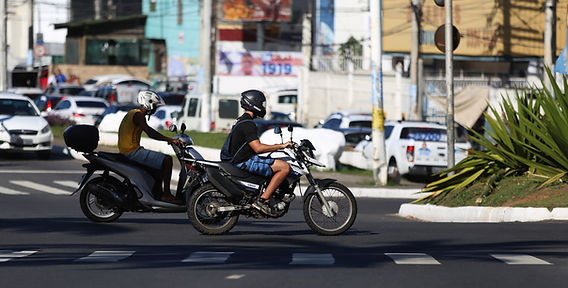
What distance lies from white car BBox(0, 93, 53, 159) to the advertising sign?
45.2 m

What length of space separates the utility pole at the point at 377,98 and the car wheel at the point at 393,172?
42.1 inches

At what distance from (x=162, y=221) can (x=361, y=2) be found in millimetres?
56267

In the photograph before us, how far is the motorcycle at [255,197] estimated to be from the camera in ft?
45.7

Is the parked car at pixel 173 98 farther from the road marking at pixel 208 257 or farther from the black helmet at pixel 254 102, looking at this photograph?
the road marking at pixel 208 257

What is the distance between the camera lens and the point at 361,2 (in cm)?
7175

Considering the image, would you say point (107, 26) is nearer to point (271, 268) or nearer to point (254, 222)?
point (254, 222)

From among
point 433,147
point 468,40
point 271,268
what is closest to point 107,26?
point 468,40

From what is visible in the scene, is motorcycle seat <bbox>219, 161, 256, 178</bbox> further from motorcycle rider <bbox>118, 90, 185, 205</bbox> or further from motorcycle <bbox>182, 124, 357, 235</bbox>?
motorcycle rider <bbox>118, 90, 185, 205</bbox>

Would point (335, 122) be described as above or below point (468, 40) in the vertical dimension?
below

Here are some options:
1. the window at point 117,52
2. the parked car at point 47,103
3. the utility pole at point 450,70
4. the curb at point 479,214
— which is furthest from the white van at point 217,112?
the window at point 117,52

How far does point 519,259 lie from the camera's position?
11.5m

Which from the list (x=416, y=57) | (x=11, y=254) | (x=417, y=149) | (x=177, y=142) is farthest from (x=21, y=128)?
Result: (x=11, y=254)

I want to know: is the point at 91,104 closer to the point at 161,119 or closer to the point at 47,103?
the point at 47,103

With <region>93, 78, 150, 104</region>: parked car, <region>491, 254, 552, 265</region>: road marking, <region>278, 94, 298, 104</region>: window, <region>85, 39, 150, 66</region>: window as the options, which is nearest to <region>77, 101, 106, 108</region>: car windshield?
<region>93, 78, 150, 104</region>: parked car
